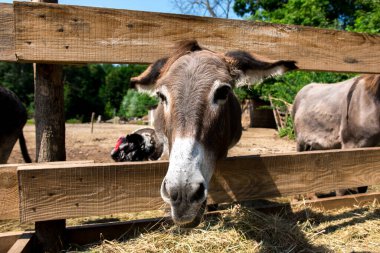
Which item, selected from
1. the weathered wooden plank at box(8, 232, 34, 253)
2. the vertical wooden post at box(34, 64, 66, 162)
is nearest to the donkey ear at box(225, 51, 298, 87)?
the vertical wooden post at box(34, 64, 66, 162)

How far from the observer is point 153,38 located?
2385mm

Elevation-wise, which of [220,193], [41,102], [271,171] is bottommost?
[220,193]

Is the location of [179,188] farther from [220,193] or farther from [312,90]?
[312,90]

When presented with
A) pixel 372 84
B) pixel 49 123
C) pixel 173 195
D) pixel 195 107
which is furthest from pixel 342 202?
pixel 49 123

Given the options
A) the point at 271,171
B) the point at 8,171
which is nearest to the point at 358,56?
the point at 271,171

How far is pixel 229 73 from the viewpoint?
2.32 metres

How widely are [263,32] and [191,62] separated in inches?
34.1

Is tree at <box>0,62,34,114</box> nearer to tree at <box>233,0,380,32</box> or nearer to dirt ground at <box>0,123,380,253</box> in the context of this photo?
tree at <box>233,0,380,32</box>

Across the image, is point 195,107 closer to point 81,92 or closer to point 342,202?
point 342,202

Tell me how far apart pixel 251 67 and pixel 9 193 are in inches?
84.2

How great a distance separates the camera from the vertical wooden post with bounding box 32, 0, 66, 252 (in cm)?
225

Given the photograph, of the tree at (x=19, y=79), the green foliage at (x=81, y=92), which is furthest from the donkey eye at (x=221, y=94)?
the tree at (x=19, y=79)

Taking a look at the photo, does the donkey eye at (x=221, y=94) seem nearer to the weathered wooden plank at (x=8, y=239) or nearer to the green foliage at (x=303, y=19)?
the weathered wooden plank at (x=8, y=239)

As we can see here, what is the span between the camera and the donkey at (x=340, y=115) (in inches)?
164
